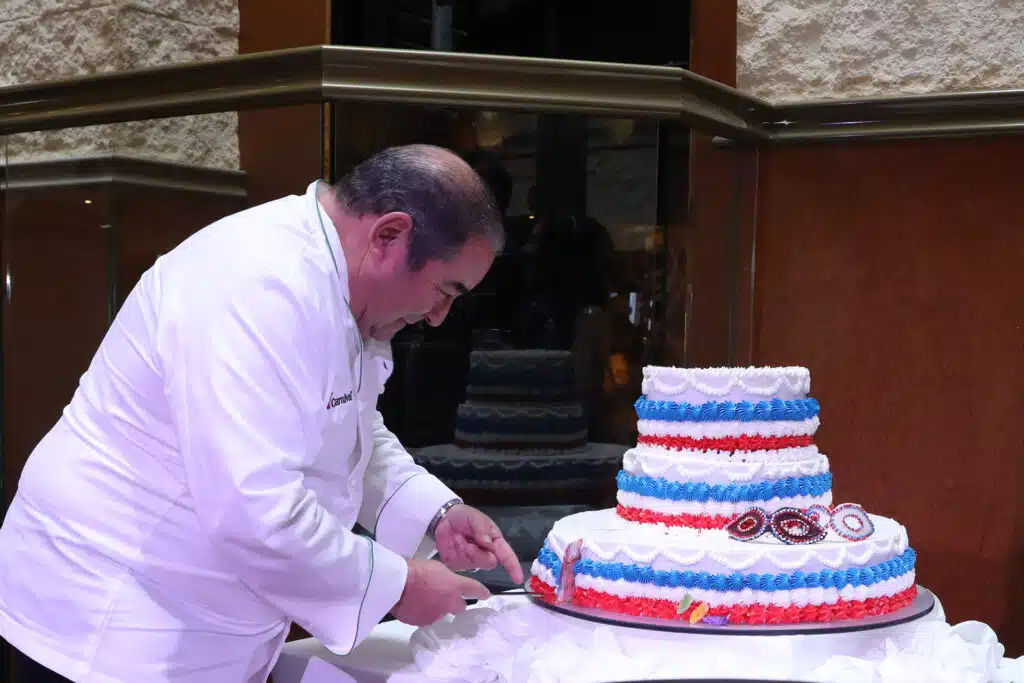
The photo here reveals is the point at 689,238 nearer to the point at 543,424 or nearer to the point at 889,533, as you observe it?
the point at 543,424

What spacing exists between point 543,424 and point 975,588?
1.32 meters

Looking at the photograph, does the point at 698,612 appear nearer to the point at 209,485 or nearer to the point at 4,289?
the point at 209,485

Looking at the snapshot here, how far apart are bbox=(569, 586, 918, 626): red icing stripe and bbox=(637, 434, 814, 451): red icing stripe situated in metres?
0.30

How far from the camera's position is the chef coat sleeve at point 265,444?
137 centimetres

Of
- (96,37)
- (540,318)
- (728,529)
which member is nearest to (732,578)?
(728,529)

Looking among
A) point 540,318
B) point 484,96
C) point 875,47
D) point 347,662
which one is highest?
point 875,47

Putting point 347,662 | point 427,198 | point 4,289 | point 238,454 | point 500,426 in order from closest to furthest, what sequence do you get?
1. point 238,454
2. point 427,198
3. point 347,662
4. point 500,426
5. point 4,289

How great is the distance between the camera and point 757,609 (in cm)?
174

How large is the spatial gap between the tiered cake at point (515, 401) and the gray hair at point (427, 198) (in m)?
0.96

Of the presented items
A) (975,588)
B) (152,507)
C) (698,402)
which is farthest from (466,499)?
(975,588)

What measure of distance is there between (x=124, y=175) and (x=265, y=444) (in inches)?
69.3

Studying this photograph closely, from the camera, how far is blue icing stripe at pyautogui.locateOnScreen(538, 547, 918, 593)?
1.75 meters

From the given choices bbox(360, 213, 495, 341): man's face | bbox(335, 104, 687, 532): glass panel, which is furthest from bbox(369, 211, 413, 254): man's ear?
bbox(335, 104, 687, 532): glass panel

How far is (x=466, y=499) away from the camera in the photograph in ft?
8.38
